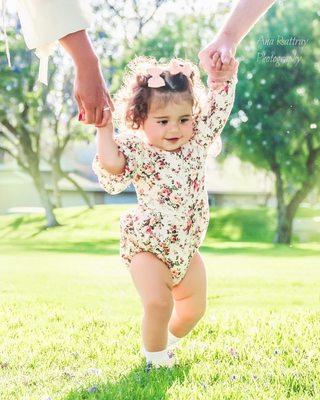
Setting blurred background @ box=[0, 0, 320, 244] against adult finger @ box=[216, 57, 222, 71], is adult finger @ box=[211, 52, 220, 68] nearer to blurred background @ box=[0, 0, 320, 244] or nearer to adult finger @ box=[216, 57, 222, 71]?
adult finger @ box=[216, 57, 222, 71]

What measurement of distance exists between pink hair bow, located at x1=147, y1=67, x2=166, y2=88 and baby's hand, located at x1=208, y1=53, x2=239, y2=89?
23cm

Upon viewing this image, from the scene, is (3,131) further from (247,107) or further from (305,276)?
(305,276)

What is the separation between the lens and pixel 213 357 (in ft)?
12.0

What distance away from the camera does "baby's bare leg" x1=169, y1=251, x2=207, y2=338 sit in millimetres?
3484

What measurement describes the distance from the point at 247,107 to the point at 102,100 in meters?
21.9

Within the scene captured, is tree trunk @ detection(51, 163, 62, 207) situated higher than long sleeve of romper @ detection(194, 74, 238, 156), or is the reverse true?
long sleeve of romper @ detection(194, 74, 238, 156)

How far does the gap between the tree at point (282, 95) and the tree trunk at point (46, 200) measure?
738cm

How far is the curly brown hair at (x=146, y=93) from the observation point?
331 centimetres

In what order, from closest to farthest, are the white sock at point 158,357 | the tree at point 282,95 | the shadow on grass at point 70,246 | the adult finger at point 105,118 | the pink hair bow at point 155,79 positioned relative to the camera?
the adult finger at point 105,118
the pink hair bow at point 155,79
the white sock at point 158,357
the shadow on grass at point 70,246
the tree at point 282,95

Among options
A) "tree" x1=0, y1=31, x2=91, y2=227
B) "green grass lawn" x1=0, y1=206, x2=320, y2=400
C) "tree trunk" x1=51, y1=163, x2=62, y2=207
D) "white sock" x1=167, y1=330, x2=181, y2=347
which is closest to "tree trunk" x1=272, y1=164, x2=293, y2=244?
"tree" x1=0, y1=31, x2=91, y2=227

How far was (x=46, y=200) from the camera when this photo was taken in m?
27.8

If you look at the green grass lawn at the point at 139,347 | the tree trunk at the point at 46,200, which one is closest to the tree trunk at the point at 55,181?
the tree trunk at the point at 46,200

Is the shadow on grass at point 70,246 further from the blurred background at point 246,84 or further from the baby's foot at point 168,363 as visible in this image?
the baby's foot at point 168,363

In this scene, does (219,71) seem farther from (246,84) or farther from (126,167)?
(246,84)
